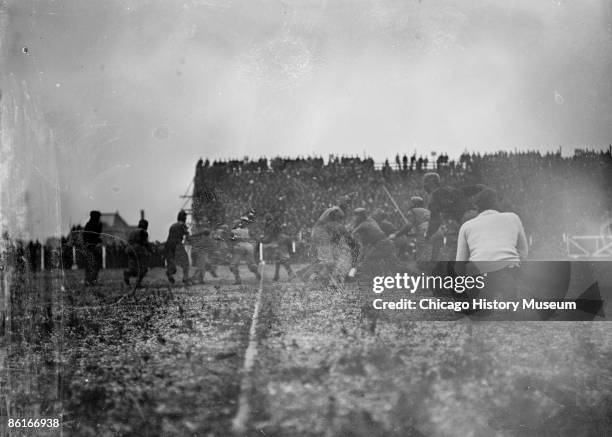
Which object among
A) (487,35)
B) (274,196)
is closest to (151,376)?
(274,196)

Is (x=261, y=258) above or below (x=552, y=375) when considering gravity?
above

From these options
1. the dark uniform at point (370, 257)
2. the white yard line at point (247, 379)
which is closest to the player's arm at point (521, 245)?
the dark uniform at point (370, 257)

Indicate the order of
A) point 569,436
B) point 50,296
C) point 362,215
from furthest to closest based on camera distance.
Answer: point 362,215 → point 50,296 → point 569,436

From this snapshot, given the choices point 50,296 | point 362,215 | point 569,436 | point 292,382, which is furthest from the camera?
point 362,215

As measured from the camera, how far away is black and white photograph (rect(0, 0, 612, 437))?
3471 mm

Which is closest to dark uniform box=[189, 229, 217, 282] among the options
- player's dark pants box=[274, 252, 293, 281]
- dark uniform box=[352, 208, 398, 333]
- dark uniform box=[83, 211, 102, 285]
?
player's dark pants box=[274, 252, 293, 281]

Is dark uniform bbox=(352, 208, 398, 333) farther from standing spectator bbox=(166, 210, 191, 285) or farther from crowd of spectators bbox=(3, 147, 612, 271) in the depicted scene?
standing spectator bbox=(166, 210, 191, 285)

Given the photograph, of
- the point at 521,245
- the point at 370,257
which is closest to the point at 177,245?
the point at 370,257

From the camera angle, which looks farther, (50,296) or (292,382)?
(50,296)

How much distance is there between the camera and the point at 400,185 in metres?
3.98

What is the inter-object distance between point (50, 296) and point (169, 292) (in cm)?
86

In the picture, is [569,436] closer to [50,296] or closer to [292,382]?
[292,382]

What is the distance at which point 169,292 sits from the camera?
3.96 meters

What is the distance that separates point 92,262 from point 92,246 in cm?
14
